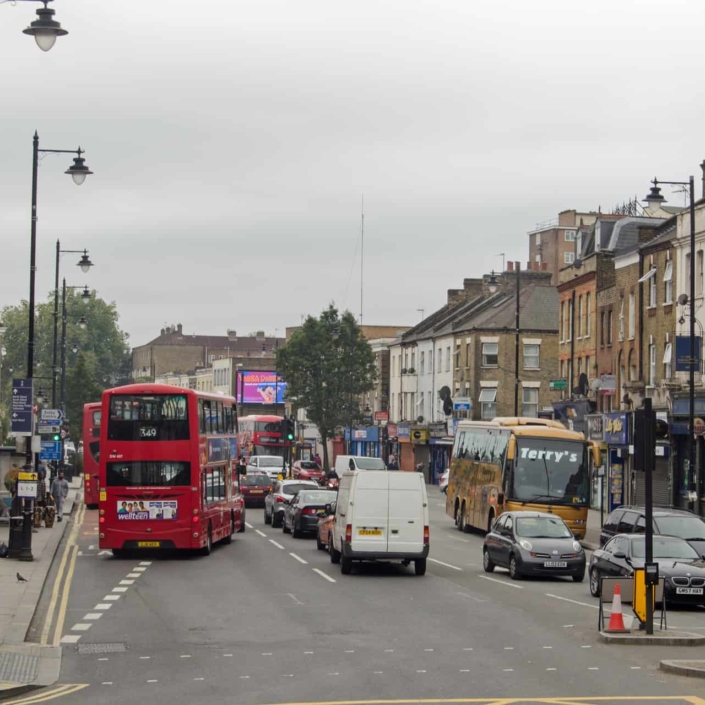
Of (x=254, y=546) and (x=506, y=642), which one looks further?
(x=254, y=546)

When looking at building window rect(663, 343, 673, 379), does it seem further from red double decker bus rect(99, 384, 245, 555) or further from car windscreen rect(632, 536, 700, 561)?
car windscreen rect(632, 536, 700, 561)

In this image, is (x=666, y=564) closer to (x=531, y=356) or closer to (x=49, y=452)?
(x=49, y=452)

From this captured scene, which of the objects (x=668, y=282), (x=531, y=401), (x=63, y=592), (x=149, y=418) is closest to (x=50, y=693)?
(x=63, y=592)

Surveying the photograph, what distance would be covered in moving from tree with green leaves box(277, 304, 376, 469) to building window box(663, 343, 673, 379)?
42231 mm

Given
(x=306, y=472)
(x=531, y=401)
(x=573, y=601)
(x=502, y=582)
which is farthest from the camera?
(x=531, y=401)

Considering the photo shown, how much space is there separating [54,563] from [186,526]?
3.15 metres

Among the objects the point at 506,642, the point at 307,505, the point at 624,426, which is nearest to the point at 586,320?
the point at 624,426

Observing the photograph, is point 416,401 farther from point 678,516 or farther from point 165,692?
point 165,692

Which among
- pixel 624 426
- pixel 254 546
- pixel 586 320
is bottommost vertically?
pixel 254 546

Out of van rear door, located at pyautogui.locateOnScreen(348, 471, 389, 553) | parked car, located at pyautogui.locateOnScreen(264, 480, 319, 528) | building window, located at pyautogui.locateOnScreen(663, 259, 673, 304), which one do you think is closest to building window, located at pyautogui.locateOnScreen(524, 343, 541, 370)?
building window, located at pyautogui.locateOnScreen(663, 259, 673, 304)

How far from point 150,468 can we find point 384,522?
623 centimetres

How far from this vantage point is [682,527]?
27969 mm

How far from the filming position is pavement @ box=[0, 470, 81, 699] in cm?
1502

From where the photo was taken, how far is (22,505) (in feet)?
99.6
